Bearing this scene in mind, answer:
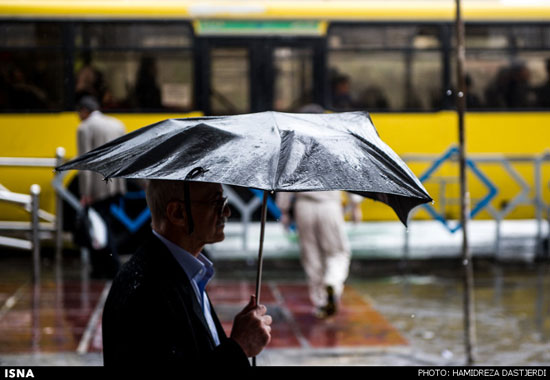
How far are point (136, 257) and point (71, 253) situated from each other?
10.3 metres

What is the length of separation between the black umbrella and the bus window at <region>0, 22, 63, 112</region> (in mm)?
10483

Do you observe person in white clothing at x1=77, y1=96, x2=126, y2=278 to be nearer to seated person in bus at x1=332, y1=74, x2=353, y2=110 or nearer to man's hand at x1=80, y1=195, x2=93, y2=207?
man's hand at x1=80, y1=195, x2=93, y2=207

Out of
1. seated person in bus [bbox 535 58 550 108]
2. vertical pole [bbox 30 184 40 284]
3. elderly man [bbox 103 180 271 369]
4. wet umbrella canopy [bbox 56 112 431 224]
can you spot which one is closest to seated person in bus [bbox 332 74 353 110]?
seated person in bus [bbox 535 58 550 108]

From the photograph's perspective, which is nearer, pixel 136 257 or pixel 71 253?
pixel 136 257

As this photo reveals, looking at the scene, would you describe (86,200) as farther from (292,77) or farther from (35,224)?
(292,77)

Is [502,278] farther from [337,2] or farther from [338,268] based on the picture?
[337,2]

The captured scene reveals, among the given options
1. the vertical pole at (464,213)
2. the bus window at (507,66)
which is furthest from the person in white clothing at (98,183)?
the bus window at (507,66)

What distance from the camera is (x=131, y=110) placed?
43.3 ft

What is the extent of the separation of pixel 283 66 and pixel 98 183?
4137 mm

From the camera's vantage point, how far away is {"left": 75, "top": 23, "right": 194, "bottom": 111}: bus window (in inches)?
517

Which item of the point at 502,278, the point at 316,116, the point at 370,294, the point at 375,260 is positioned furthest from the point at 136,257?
the point at 375,260

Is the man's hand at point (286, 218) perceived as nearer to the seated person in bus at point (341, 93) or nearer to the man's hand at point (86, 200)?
the man's hand at point (86, 200)

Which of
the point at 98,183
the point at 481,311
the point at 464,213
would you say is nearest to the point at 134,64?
the point at 98,183

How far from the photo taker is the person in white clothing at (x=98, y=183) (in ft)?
32.3
